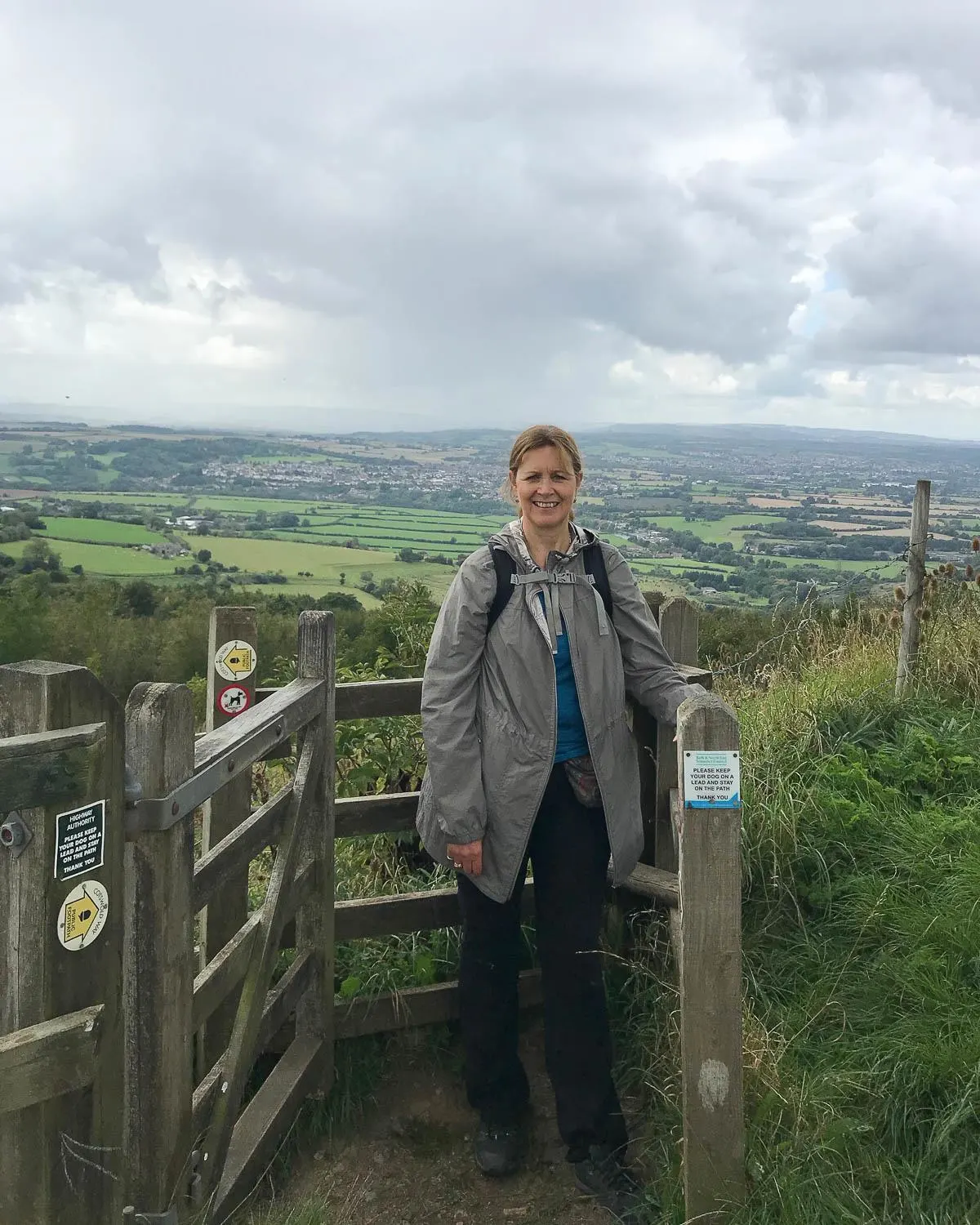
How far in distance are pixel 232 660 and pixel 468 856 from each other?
1.06 meters

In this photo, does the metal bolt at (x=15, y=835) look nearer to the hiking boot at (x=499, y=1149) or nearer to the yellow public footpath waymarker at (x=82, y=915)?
the yellow public footpath waymarker at (x=82, y=915)

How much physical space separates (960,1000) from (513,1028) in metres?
1.45

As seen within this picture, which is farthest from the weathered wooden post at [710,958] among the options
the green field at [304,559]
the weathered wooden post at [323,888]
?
the green field at [304,559]

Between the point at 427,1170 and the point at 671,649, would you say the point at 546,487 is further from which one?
the point at 427,1170

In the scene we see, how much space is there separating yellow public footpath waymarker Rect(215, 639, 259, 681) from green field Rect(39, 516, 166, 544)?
36.9 m

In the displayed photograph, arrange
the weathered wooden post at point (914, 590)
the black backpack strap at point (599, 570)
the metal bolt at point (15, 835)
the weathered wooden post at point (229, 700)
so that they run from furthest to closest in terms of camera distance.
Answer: the weathered wooden post at point (914, 590) → the weathered wooden post at point (229, 700) → the black backpack strap at point (599, 570) → the metal bolt at point (15, 835)

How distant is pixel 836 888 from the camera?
372 cm

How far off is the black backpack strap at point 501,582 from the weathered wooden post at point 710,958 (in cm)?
73

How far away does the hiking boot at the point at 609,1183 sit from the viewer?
3047 mm

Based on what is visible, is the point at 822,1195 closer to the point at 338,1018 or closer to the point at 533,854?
the point at 533,854

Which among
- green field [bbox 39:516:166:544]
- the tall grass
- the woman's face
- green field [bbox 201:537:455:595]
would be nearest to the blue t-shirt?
the woman's face

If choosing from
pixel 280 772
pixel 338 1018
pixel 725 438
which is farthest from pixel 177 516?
pixel 338 1018

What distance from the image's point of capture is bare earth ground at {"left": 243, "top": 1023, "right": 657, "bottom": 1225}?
10.5 ft

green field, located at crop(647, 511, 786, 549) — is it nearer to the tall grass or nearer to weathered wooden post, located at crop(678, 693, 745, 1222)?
the tall grass
